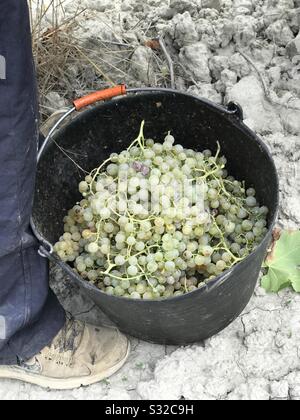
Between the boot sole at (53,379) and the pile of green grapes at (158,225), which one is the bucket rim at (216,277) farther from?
the boot sole at (53,379)

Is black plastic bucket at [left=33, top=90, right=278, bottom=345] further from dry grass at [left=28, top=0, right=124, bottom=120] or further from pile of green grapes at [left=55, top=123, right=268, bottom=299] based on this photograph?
dry grass at [left=28, top=0, right=124, bottom=120]

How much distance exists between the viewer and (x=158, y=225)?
5.21 ft

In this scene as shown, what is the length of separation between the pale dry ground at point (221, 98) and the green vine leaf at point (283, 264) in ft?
0.11

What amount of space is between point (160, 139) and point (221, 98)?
11.8 inches

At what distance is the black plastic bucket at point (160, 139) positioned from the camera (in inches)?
60.2

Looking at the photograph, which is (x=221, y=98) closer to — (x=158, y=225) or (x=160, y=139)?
(x=160, y=139)

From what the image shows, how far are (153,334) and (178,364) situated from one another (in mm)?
105

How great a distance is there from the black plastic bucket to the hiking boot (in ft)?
0.23

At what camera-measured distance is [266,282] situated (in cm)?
179

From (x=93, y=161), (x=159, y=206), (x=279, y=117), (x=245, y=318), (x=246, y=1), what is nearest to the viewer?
(x=159, y=206)

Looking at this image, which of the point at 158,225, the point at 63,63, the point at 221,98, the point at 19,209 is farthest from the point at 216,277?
the point at 63,63
